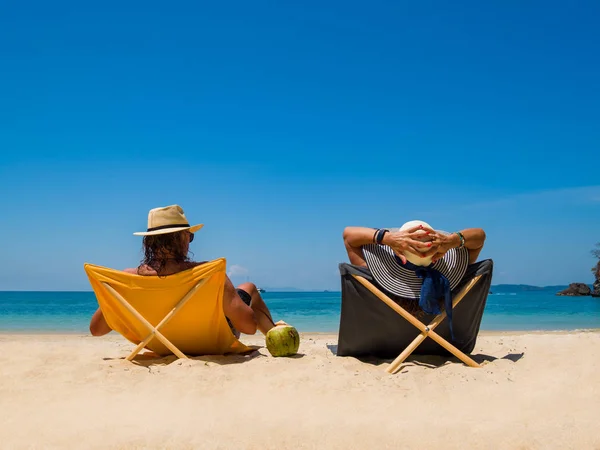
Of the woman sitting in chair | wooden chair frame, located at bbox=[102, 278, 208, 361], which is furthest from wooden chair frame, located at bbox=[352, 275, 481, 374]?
wooden chair frame, located at bbox=[102, 278, 208, 361]

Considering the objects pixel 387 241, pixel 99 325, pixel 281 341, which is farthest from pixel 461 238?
pixel 99 325

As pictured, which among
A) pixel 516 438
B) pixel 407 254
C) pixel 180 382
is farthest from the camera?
pixel 407 254

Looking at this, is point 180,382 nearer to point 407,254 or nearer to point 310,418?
point 310,418

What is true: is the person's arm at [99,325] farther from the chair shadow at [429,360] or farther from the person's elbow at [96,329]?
the chair shadow at [429,360]

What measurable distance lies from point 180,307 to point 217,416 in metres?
1.45

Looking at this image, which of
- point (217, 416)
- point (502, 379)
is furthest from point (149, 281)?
point (502, 379)

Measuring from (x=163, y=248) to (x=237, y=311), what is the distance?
0.78 meters

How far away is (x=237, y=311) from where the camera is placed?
4.35 metres

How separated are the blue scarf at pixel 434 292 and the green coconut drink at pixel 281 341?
43.9 inches

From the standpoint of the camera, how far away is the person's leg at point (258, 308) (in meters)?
4.61

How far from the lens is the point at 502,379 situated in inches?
140

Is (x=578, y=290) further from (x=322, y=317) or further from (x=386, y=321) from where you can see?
(x=386, y=321)

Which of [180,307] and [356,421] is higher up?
[180,307]

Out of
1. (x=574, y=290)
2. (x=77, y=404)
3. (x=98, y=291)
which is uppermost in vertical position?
(x=98, y=291)
